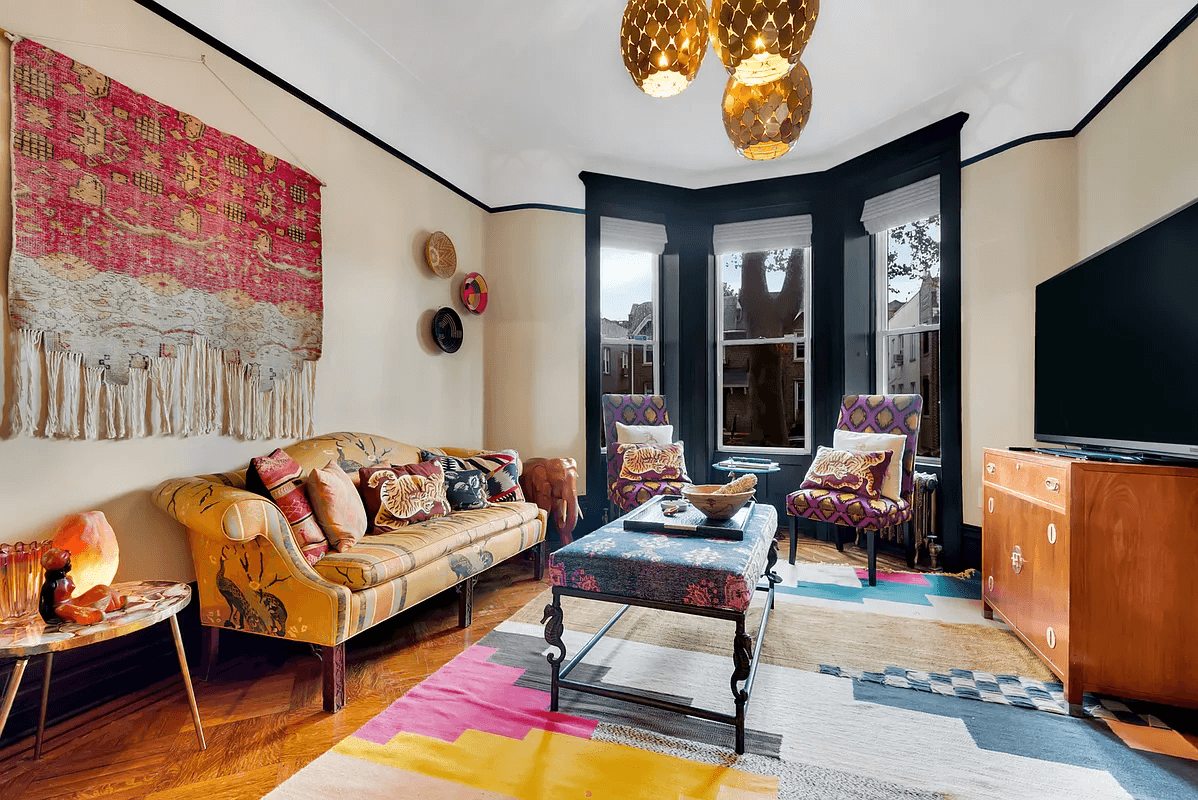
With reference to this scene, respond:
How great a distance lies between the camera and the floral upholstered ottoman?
5.73 ft

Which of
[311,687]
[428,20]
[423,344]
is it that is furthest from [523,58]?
[311,687]

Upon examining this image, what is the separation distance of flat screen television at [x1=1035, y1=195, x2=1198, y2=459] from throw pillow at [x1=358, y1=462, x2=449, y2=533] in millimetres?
2938

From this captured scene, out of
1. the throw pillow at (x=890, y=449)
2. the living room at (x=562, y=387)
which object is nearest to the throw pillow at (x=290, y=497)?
the living room at (x=562, y=387)

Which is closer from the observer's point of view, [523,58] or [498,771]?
[498,771]

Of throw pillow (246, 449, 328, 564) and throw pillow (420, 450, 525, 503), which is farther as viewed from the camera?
throw pillow (420, 450, 525, 503)

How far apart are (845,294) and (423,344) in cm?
319

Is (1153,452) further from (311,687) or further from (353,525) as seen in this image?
(311,687)

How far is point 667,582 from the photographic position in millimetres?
1822

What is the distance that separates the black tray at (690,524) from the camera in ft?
7.07

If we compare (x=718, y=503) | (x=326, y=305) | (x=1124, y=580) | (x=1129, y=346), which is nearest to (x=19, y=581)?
(x=326, y=305)

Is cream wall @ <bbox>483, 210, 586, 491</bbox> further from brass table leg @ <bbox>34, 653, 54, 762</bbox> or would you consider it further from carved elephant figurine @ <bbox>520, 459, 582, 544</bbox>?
brass table leg @ <bbox>34, 653, 54, 762</bbox>

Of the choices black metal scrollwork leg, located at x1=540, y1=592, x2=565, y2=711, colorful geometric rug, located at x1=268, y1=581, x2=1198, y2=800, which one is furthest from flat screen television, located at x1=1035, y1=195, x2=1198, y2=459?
black metal scrollwork leg, located at x1=540, y1=592, x2=565, y2=711

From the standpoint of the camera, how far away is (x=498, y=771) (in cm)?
164

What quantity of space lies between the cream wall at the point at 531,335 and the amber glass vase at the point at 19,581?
3032 mm
